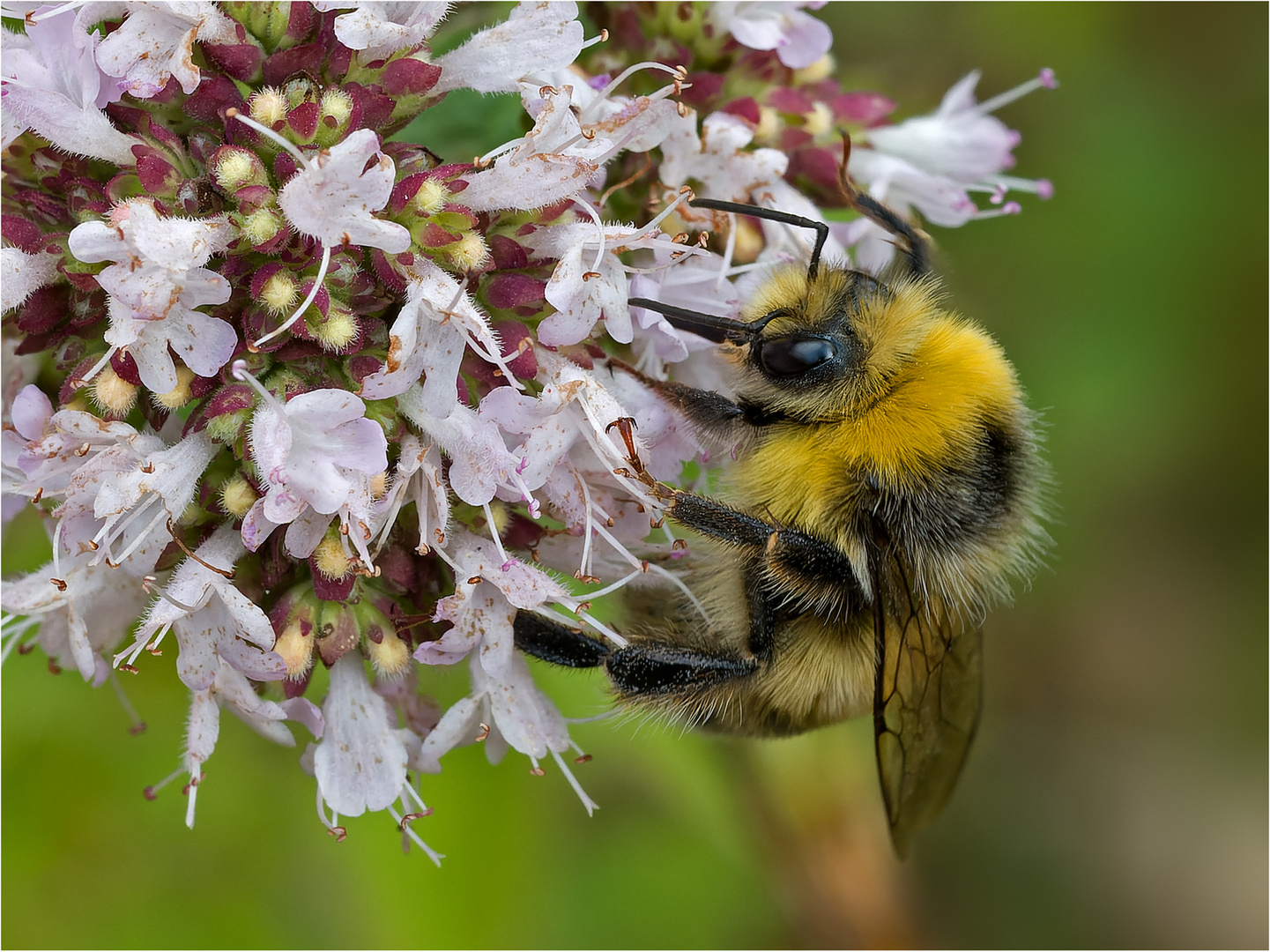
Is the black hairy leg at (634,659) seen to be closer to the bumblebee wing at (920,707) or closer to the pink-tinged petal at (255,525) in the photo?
the bumblebee wing at (920,707)

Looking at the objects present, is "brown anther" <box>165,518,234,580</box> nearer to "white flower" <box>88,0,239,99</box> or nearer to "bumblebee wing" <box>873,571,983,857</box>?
"white flower" <box>88,0,239,99</box>

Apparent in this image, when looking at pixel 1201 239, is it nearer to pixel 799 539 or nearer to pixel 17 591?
pixel 799 539

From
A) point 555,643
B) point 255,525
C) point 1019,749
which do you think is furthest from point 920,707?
point 1019,749

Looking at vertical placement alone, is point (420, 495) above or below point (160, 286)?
below

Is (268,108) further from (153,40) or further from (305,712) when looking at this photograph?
(305,712)

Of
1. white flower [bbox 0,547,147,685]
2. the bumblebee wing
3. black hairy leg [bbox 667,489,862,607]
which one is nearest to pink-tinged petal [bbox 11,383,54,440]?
white flower [bbox 0,547,147,685]

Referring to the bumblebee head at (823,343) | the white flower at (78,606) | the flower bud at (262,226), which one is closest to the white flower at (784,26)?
the bumblebee head at (823,343)

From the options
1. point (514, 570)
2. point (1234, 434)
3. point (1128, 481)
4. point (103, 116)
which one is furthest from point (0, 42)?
point (1234, 434)
